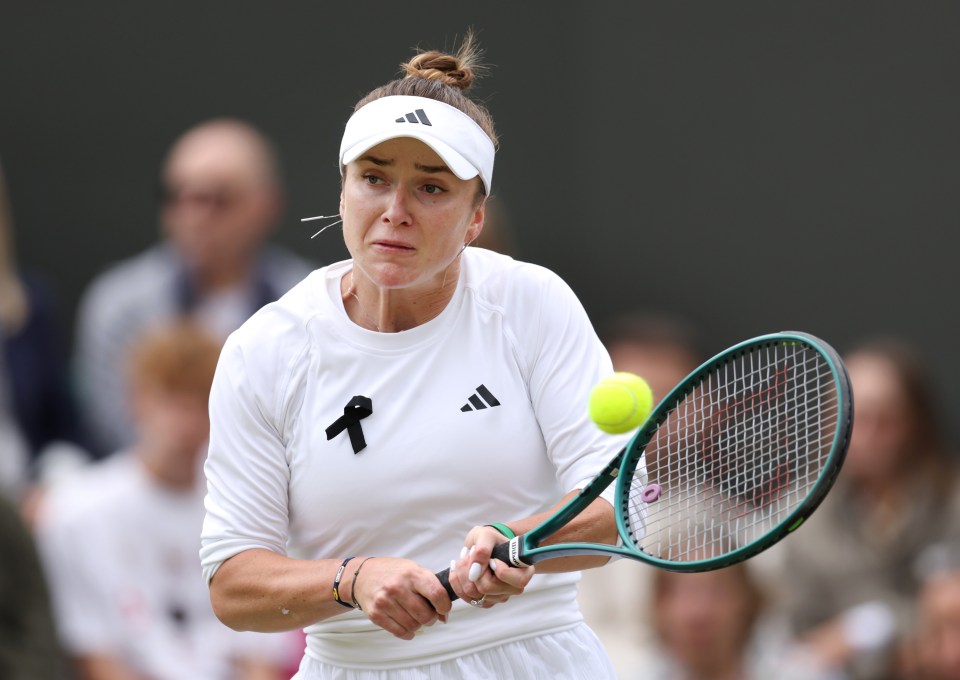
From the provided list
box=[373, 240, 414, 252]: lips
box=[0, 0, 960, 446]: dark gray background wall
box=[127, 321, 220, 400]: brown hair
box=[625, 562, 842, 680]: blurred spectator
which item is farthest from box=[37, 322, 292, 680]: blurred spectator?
box=[373, 240, 414, 252]: lips

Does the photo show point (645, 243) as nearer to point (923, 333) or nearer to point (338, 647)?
point (923, 333)

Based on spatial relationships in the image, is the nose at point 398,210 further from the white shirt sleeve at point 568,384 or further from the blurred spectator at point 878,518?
the blurred spectator at point 878,518

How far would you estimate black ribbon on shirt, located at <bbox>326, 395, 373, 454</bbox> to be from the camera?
9.96ft

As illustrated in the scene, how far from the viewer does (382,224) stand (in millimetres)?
2977

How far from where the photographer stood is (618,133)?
7.29m

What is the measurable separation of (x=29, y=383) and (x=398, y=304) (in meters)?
3.34

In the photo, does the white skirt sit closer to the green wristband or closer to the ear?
the green wristband

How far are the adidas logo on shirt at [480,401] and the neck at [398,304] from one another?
0.19 metres

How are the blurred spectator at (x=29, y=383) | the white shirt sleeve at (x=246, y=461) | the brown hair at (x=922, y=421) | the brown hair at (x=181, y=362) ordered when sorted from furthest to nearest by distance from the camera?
the blurred spectator at (x=29, y=383) < the brown hair at (x=922, y=421) < the brown hair at (x=181, y=362) < the white shirt sleeve at (x=246, y=461)

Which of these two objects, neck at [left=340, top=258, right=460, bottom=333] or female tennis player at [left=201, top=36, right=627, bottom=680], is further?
neck at [left=340, top=258, right=460, bottom=333]

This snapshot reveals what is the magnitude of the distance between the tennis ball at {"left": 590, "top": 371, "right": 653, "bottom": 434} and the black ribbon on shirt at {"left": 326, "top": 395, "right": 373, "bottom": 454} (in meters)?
0.43

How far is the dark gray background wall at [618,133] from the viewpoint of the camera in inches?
279

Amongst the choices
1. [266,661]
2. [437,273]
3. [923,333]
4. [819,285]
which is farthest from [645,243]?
[437,273]

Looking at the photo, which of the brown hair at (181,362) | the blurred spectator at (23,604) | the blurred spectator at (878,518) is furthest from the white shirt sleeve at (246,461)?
the blurred spectator at (878,518)
